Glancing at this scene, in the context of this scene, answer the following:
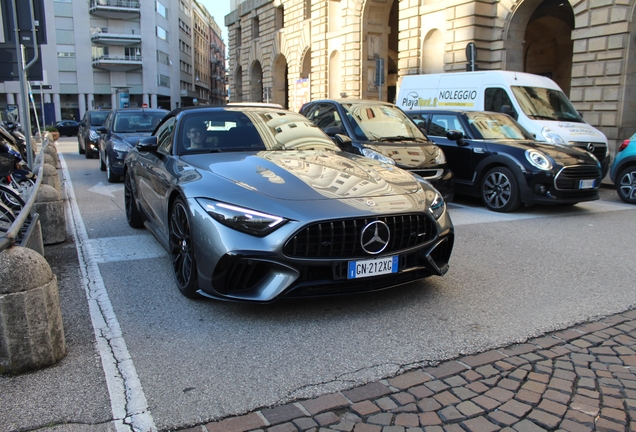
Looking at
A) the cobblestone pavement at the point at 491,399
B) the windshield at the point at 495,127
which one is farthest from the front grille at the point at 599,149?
the cobblestone pavement at the point at 491,399

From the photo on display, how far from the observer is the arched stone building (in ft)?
54.6

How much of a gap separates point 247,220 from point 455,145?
6855mm

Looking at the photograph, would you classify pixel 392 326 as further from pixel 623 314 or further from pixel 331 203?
pixel 623 314

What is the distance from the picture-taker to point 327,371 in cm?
313

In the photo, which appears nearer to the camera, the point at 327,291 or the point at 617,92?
the point at 327,291

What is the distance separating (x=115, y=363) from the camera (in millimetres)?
3207

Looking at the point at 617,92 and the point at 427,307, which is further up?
the point at 617,92

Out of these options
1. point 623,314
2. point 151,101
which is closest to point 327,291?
point 623,314

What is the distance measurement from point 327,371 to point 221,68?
417ft

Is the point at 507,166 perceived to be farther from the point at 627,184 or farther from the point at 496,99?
the point at 496,99

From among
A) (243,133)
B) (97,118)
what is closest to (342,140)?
(243,133)

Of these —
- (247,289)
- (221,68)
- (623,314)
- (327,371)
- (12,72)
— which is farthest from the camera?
(221,68)

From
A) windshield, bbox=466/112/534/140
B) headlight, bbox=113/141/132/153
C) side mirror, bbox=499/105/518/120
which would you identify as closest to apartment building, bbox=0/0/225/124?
headlight, bbox=113/141/132/153

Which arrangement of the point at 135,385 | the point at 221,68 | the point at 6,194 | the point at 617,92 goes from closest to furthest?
1. the point at 135,385
2. the point at 6,194
3. the point at 617,92
4. the point at 221,68
